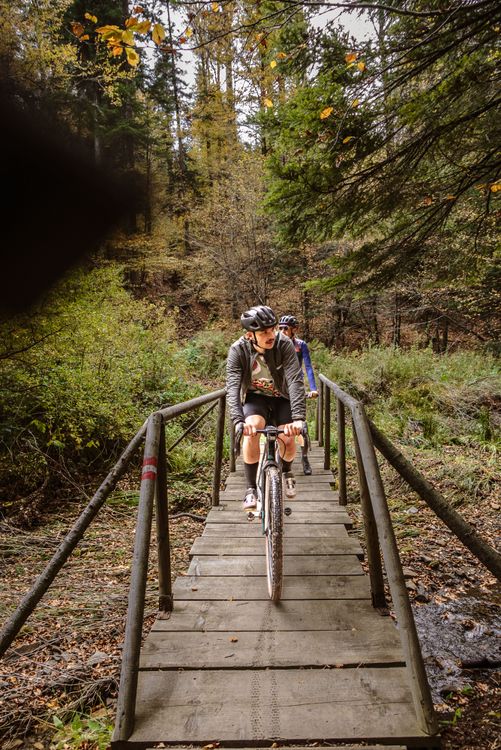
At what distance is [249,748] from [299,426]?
2.01 metres

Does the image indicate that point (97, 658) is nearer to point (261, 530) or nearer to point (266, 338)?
A: point (261, 530)

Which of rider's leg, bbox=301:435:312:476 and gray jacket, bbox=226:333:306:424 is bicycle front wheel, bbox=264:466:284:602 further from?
rider's leg, bbox=301:435:312:476

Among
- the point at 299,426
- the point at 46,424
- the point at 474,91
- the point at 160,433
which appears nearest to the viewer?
the point at 160,433

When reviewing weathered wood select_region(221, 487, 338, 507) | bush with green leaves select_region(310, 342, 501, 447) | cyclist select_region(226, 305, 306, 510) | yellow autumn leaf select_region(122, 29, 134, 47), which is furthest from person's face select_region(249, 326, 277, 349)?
bush with green leaves select_region(310, 342, 501, 447)

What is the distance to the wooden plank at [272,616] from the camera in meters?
2.40

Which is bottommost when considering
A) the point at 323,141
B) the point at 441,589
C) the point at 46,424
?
the point at 441,589

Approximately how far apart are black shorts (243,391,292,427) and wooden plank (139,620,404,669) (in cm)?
178

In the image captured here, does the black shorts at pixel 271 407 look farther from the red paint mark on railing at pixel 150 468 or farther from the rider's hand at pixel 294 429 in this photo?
the red paint mark on railing at pixel 150 468

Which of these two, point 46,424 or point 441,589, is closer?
point 441,589

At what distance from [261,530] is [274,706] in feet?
6.60

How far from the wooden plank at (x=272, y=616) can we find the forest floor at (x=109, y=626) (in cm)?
70

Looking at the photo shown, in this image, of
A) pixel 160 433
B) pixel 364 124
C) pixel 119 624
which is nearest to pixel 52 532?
pixel 119 624

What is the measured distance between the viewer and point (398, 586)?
1919mm

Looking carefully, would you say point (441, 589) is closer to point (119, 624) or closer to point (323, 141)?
point (119, 624)
